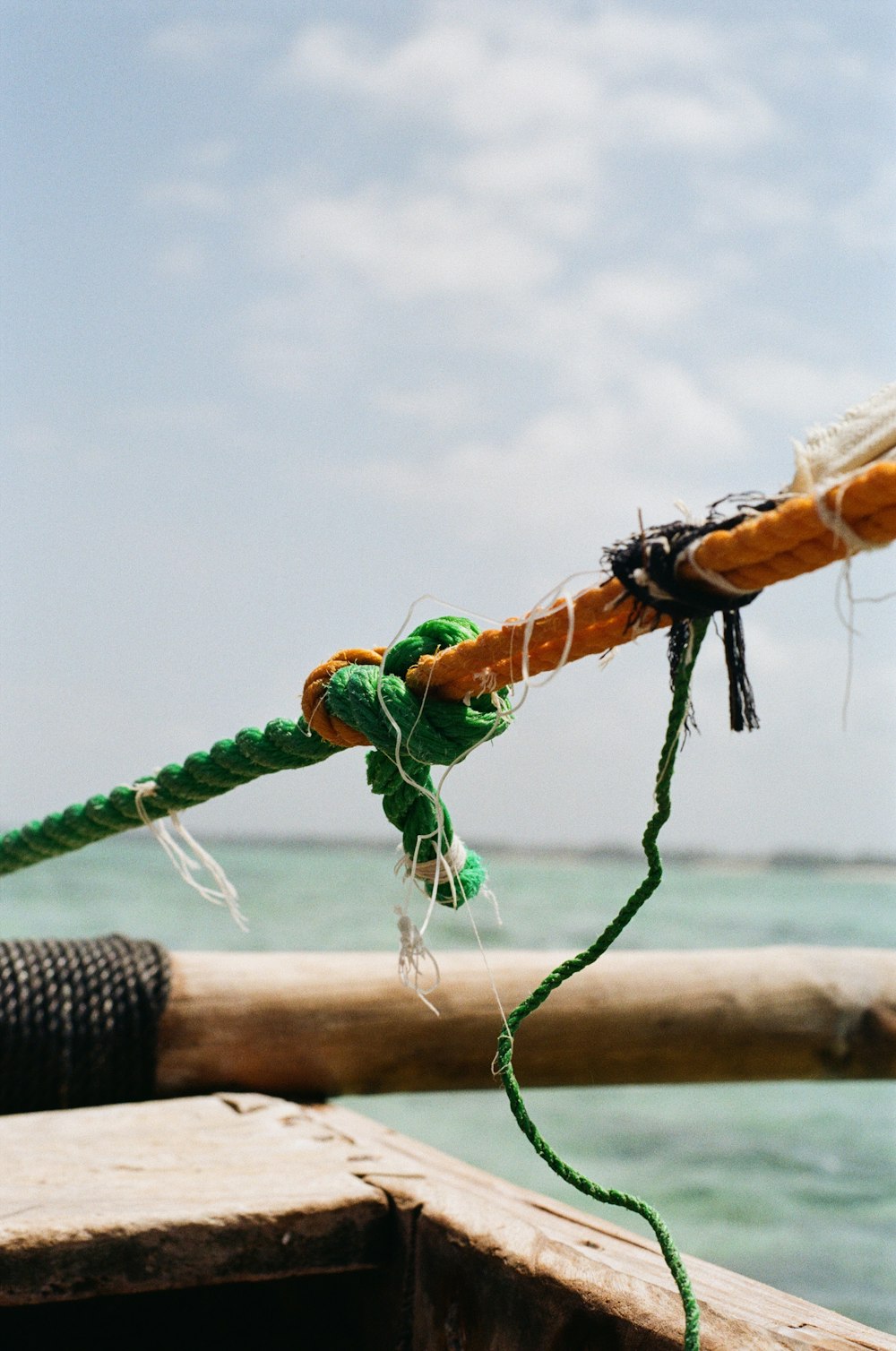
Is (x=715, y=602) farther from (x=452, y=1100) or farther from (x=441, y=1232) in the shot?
(x=452, y=1100)

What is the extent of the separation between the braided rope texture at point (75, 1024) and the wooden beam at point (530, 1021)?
52 mm

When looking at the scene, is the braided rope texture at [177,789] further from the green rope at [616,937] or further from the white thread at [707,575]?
the white thread at [707,575]

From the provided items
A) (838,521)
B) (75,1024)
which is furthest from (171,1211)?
(838,521)

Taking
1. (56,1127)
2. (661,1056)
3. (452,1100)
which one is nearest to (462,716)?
(56,1127)

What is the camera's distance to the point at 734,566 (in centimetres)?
84

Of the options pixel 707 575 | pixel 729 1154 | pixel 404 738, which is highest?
pixel 707 575

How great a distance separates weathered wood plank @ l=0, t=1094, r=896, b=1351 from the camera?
1.18 metres

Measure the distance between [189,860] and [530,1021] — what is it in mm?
1021

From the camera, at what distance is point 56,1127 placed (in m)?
1.90

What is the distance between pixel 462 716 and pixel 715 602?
14.0 inches

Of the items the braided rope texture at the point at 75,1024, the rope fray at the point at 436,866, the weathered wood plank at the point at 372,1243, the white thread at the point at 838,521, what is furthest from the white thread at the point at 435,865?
the braided rope texture at the point at 75,1024

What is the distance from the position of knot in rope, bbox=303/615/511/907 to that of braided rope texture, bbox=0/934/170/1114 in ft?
3.95

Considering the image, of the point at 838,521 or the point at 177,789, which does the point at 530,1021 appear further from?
the point at 838,521

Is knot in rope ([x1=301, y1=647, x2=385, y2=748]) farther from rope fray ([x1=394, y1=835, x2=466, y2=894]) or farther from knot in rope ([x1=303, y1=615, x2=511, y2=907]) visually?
rope fray ([x1=394, y1=835, x2=466, y2=894])
